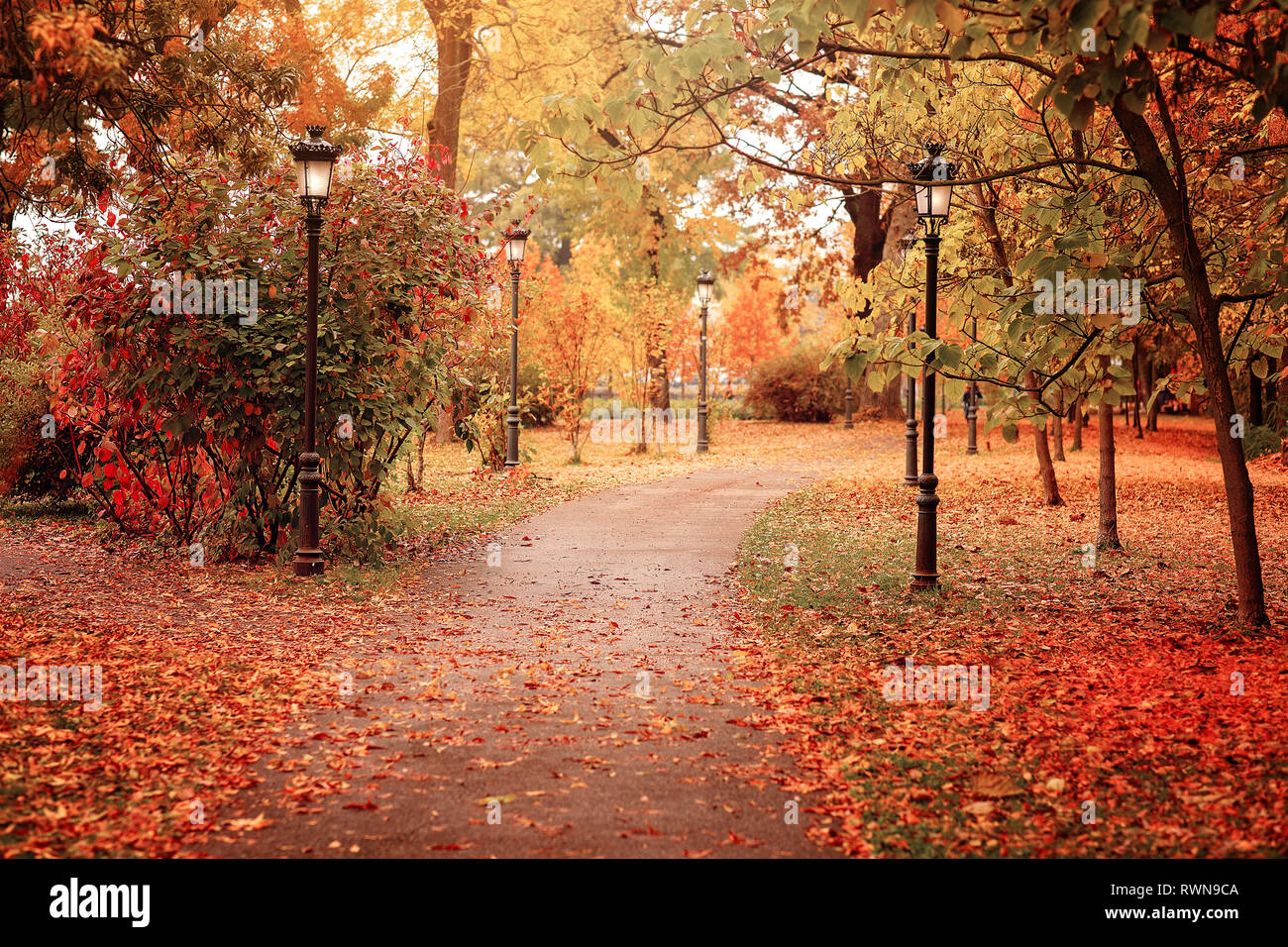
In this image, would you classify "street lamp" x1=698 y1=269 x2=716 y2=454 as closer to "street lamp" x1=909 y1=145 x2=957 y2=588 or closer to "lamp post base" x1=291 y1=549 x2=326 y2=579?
"street lamp" x1=909 y1=145 x2=957 y2=588

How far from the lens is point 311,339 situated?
998 cm

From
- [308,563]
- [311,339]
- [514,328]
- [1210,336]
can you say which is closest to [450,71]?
[514,328]

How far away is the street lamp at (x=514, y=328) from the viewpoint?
18.8m

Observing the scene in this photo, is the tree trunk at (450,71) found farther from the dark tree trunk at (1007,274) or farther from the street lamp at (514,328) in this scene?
the dark tree trunk at (1007,274)

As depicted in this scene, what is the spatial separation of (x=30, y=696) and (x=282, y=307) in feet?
18.0

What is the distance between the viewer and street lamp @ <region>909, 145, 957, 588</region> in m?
9.66

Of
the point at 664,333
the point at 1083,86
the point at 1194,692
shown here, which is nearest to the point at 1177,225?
the point at 1083,86

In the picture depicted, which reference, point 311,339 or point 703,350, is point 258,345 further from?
point 703,350

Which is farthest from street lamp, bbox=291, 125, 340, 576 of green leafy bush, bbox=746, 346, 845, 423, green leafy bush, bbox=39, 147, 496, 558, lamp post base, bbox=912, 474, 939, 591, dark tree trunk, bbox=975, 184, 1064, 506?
green leafy bush, bbox=746, 346, 845, 423

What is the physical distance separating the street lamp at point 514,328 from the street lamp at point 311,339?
25.5 ft

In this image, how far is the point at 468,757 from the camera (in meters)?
5.60

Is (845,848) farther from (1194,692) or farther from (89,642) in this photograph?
(89,642)

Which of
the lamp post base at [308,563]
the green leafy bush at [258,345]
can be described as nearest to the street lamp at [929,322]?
the green leafy bush at [258,345]

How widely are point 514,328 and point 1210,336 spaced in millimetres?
12034
